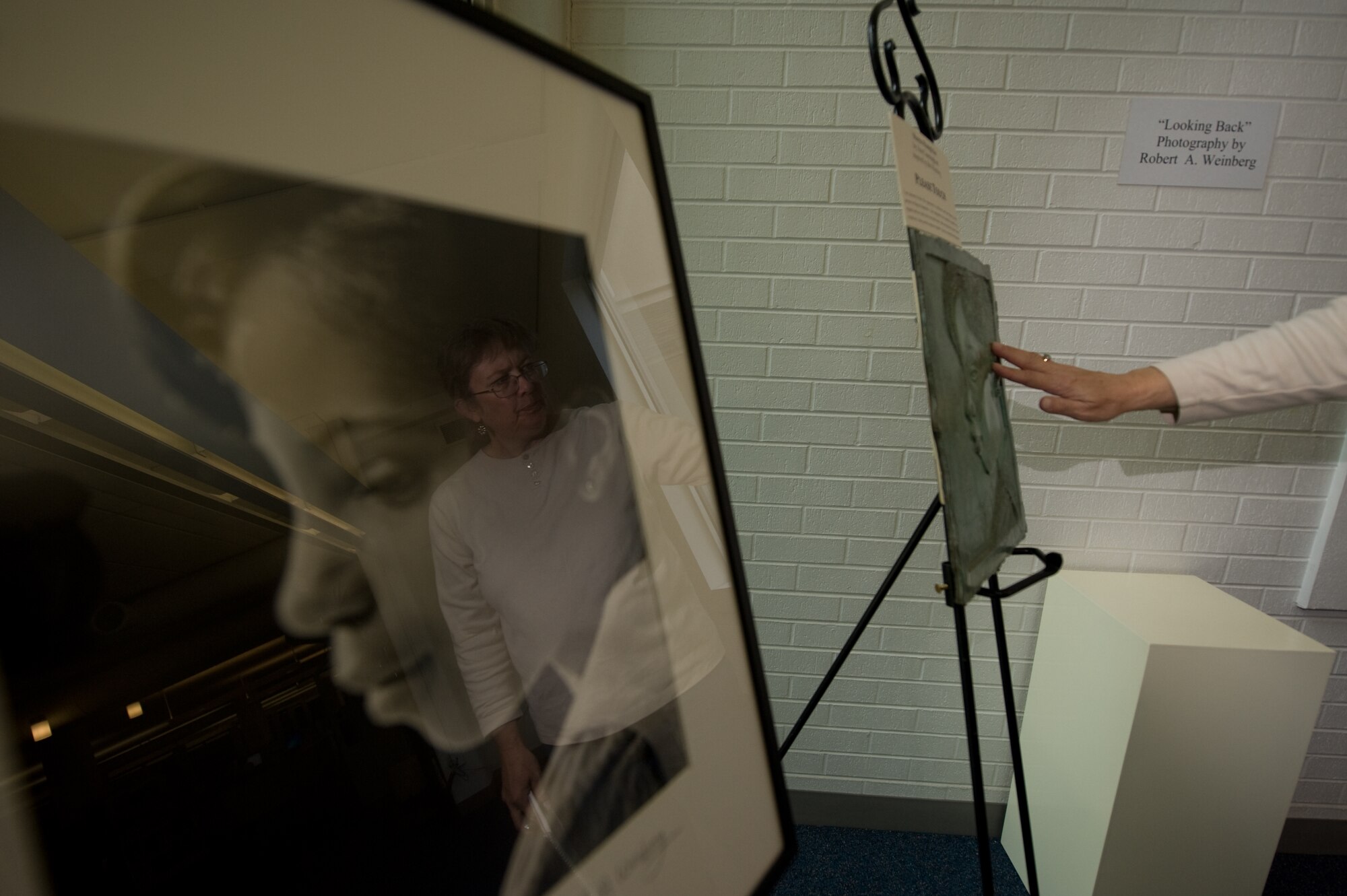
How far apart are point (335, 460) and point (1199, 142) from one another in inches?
76.0

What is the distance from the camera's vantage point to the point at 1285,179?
4.83ft

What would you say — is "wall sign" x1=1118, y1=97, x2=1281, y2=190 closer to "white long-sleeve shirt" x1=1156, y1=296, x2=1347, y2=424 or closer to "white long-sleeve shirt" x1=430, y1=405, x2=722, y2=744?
"white long-sleeve shirt" x1=1156, y1=296, x2=1347, y2=424

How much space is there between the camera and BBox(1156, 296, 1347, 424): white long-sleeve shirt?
123 centimetres

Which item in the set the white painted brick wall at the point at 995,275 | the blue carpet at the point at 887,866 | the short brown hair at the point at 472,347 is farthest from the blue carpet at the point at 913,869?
the short brown hair at the point at 472,347

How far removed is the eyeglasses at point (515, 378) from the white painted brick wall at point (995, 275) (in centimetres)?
116

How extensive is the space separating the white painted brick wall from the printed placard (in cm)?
58

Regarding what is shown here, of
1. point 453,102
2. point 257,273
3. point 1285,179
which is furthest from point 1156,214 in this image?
point 257,273

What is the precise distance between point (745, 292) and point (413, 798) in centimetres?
140

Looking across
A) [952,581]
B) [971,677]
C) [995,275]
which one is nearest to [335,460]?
[952,581]

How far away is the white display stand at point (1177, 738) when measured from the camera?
1.35 metres

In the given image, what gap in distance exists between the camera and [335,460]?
1.17ft

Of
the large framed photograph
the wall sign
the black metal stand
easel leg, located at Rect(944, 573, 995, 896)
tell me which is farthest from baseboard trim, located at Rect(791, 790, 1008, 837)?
the wall sign

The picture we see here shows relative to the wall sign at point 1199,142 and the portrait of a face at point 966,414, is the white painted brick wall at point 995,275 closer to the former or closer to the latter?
the wall sign at point 1199,142

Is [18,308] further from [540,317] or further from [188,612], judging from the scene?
[540,317]
